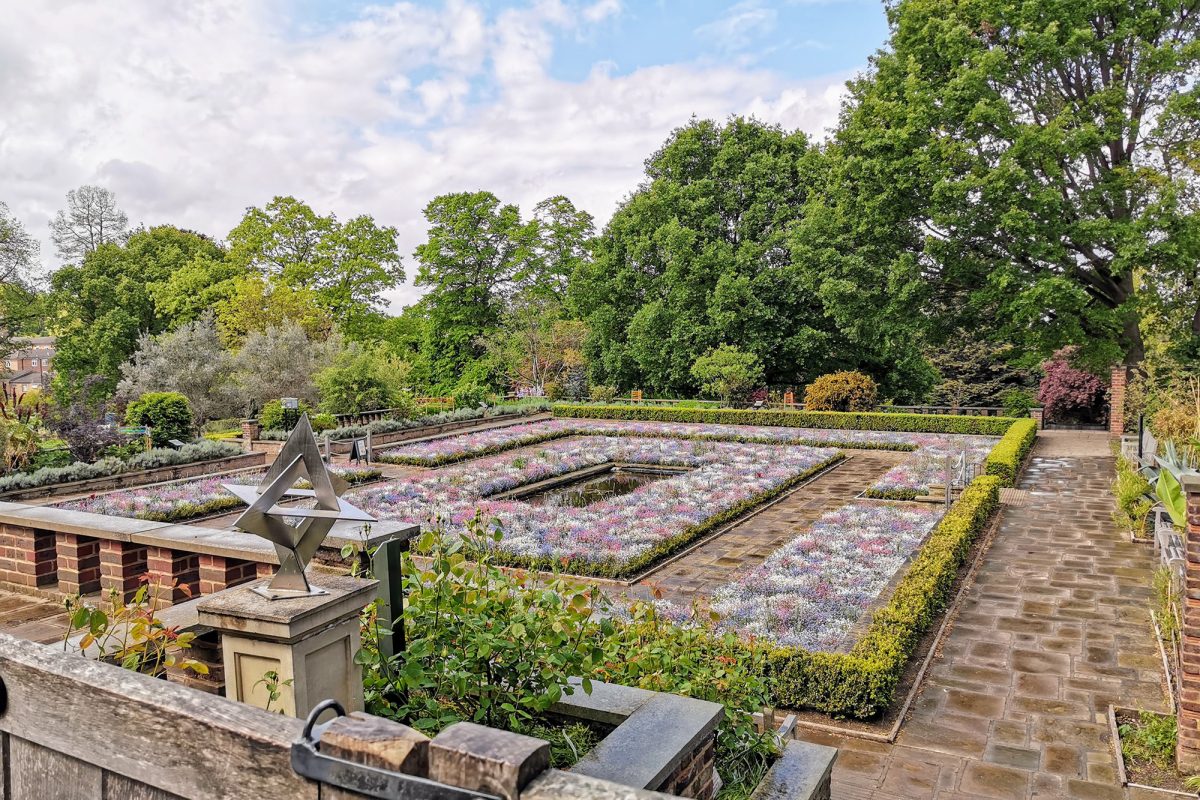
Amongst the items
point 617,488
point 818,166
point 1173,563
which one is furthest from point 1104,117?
point 1173,563

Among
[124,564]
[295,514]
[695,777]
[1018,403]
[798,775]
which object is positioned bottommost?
[798,775]

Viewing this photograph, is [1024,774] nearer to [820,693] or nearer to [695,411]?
[820,693]

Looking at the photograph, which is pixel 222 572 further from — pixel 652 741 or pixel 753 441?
pixel 753 441

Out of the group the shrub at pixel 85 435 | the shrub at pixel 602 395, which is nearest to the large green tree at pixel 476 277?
the shrub at pixel 602 395

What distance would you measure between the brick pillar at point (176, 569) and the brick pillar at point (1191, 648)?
5.28 meters

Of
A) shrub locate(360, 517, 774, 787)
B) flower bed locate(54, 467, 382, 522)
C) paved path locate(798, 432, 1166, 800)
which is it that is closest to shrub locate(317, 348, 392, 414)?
flower bed locate(54, 467, 382, 522)

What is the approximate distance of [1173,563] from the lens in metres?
5.68

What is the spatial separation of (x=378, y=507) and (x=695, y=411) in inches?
538

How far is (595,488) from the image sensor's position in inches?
541

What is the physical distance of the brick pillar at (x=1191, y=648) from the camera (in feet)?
12.5

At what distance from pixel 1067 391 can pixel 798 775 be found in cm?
2429

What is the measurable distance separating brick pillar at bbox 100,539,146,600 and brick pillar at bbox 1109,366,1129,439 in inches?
817

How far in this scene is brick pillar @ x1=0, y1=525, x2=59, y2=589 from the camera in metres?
4.91

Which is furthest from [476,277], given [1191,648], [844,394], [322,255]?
[1191,648]
